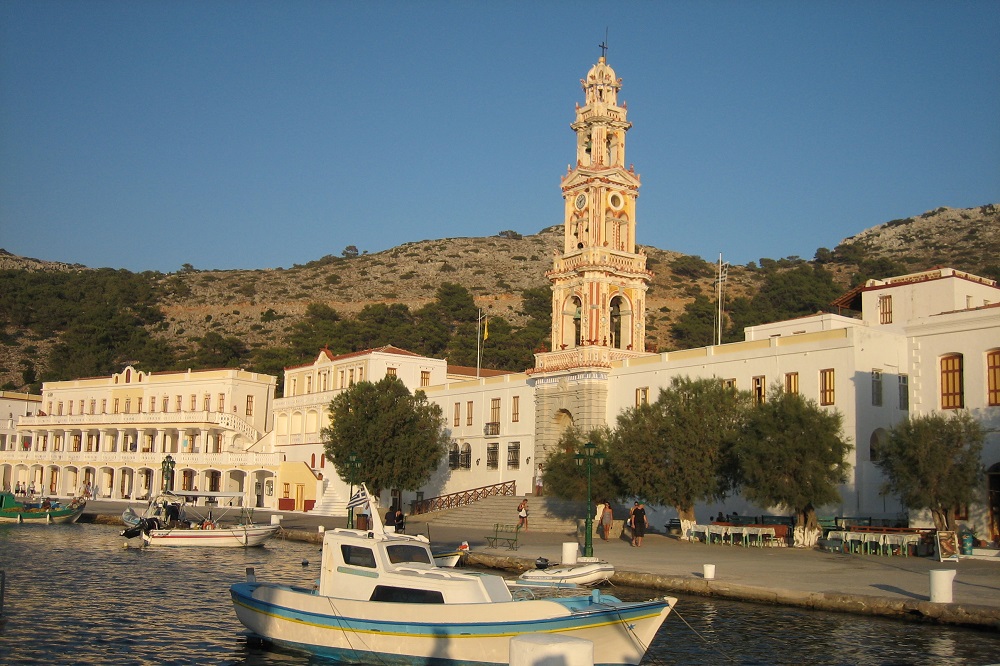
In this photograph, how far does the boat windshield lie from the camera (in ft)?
64.8

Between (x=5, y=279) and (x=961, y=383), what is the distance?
138264 mm

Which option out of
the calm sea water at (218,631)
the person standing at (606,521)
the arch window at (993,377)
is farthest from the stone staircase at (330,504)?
the arch window at (993,377)

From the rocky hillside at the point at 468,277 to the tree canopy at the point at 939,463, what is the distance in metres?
70.1

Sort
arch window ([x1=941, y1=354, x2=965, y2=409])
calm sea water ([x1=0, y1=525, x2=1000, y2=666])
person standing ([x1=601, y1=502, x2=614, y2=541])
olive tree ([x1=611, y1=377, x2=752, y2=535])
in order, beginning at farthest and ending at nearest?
person standing ([x1=601, y1=502, x2=614, y2=541]) < olive tree ([x1=611, y1=377, x2=752, y2=535]) < arch window ([x1=941, y1=354, x2=965, y2=409]) < calm sea water ([x1=0, y1=525, x2=1000, y2=666])

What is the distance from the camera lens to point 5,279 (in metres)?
141

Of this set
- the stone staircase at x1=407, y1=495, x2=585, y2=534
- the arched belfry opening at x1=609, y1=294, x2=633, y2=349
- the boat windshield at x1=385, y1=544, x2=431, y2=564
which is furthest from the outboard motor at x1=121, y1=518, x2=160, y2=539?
Result: the boat windshield at x1=385, y1=544, x2=431, y2=564

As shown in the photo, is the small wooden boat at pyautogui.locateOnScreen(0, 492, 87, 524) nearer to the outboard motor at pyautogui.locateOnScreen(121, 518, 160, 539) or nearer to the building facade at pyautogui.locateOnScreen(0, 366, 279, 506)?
the building facade at pyautogui.locateOnScreen(0, 366, 279, 506)

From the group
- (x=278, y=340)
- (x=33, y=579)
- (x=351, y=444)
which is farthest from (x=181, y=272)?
(x=33, y=579)

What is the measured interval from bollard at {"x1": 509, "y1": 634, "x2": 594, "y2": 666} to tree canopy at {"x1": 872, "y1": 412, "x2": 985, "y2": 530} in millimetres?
26097

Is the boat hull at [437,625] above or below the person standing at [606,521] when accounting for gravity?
below

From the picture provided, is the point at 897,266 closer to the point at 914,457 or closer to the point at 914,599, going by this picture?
the point at 914,457

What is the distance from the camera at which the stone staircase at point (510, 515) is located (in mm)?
45594

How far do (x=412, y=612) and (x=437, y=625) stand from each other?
69 cm

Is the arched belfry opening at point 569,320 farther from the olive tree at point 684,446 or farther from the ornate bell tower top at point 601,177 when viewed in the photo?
the olive tree at point 684,446
